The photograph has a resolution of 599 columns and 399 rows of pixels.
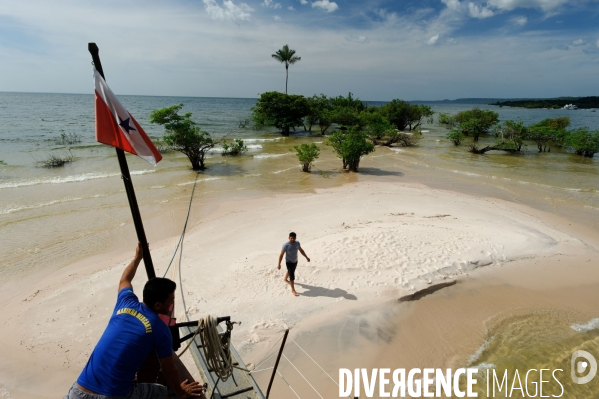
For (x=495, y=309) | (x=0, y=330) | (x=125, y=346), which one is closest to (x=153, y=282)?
(x=125, y=346)

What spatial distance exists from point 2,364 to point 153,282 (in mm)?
5367

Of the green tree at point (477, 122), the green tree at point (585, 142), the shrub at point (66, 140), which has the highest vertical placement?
the green tree at point (477, 122)

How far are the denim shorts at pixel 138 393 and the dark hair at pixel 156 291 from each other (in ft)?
2.47

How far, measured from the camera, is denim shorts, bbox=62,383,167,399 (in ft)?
8.93

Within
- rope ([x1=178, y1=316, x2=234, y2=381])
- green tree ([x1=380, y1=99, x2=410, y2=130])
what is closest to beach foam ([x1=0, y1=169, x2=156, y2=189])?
rope ([x1=178, y1=316, x2=234, y2=381])

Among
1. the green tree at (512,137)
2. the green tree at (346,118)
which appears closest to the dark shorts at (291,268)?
the green tree at (512,137)

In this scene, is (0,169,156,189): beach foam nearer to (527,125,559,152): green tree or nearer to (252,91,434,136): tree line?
(252,91,434,136): tree line

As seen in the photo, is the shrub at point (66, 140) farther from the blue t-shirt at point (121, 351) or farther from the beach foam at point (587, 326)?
the beach foam at point (587, 326)

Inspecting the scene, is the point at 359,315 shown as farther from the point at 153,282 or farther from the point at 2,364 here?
the point at 2,364

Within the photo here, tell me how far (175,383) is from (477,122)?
41466 millimetres

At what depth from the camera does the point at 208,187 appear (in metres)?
18.0

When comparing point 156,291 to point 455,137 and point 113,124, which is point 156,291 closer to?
point 113,124

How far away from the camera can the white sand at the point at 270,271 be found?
632cm

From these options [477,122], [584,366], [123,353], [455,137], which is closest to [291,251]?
[123,353]
